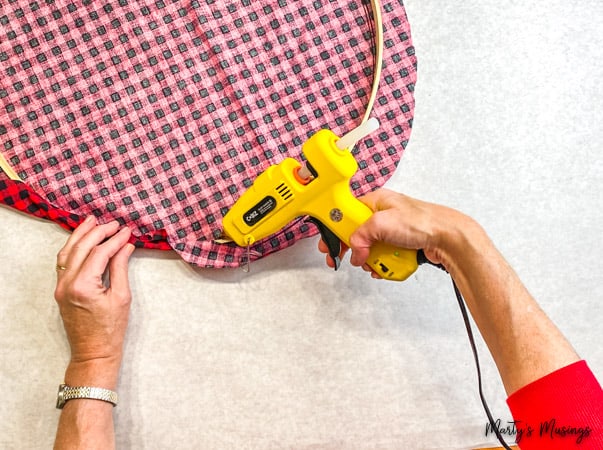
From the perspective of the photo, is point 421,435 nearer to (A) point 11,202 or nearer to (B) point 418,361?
(B) point 418,361

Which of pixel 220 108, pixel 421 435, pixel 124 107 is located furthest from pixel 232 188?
pixel 421 435

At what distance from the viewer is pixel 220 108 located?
1.29 metres

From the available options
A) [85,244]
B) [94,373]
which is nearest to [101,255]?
[85,244]

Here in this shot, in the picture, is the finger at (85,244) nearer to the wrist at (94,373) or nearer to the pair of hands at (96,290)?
the pair of hands at (96,290)

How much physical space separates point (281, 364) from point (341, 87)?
0.60 m

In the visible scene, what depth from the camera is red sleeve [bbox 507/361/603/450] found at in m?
0.93

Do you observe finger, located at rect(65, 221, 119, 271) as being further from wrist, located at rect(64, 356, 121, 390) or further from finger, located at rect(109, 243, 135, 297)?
wrist, located at rect(64, 356, 121, 390)

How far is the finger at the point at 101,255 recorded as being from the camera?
1188mm

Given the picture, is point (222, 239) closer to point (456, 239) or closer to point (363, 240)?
point (363, 240)

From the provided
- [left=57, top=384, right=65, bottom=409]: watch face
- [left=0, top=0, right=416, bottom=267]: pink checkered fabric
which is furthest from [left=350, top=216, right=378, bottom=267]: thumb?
[left=57, top=384, right=65, bottom=409]: watch face

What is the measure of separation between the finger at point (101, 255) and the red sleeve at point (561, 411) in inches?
30.8

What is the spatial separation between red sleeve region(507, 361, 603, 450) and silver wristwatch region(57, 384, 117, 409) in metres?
0.74

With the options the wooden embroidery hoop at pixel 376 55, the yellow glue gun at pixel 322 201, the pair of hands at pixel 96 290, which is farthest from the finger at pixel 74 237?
the wooden embroidery hoop at pixel 376 55

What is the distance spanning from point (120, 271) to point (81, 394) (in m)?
→ 0.25
